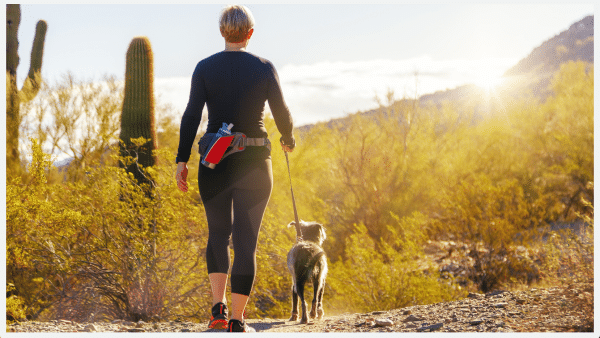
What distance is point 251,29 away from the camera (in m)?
2.72

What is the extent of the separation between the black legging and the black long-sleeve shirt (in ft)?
0.36

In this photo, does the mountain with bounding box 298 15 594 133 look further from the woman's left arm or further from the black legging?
the black legging

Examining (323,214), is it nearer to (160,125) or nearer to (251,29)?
(160,125)

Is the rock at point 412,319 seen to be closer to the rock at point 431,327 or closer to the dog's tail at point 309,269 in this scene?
the rock at point 431,327

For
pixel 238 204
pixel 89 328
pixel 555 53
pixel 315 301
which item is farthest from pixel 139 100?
pixel 555 53

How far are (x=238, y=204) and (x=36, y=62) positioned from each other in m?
11.0

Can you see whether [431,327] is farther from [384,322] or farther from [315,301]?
[315,301]

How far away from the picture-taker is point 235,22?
2.66 meters

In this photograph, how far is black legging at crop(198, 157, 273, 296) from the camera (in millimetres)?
2627

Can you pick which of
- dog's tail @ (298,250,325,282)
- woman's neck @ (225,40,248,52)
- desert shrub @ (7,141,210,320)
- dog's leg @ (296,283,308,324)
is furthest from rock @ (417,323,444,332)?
desert shrub @ (7,141,210,320)

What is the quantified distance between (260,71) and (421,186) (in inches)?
409

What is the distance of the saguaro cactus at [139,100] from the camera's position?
21.6ft

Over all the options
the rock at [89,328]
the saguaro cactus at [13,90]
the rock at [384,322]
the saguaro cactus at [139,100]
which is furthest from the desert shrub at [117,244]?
the rock at [384,322]
